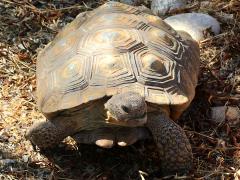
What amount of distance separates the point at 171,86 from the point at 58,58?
714 mm

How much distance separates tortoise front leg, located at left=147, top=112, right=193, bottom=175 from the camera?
2.84 meters

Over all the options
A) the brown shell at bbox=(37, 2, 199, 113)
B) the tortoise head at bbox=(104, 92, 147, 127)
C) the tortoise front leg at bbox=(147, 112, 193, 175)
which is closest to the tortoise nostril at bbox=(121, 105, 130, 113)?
the tortoise head at bbox=(104, 92, 147, 127)

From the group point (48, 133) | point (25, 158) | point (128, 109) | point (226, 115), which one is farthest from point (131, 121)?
point (226, 115)

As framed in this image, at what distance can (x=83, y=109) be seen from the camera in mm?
2844

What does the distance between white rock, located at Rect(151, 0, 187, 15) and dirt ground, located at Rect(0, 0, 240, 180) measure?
80 millimetres

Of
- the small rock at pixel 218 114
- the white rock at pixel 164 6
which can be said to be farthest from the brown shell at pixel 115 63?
the white rock at pixel 164 6

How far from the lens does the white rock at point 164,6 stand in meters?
4.27

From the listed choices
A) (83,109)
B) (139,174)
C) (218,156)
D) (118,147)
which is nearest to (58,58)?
(83,109)

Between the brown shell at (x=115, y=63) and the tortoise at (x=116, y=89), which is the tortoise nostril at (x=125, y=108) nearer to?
the tortoise at (x=116, y=89)

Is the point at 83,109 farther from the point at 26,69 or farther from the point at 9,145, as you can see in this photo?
the point at 26,69

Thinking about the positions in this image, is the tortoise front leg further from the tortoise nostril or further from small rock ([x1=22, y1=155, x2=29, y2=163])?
small rock ([x1=22, y1=155, x2=29, y2=163])

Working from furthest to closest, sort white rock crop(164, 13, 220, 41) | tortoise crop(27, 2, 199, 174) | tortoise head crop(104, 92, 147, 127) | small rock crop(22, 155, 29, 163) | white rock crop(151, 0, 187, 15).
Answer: white rock crop(151, 0, 187, 15) < white rock crop(164, 13, 220, 41) < small rock crop(22, 155, 29, 163) < tortoise crop(27, 2, 199, 174) < tortoise head crop(104, 92, 147, 127)

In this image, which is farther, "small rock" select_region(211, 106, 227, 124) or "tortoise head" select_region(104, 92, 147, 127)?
"small rock" select_region(211, 106, 227, 124)

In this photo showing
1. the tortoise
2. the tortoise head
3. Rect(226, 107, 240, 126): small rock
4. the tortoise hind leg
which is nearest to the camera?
the tortoise head
